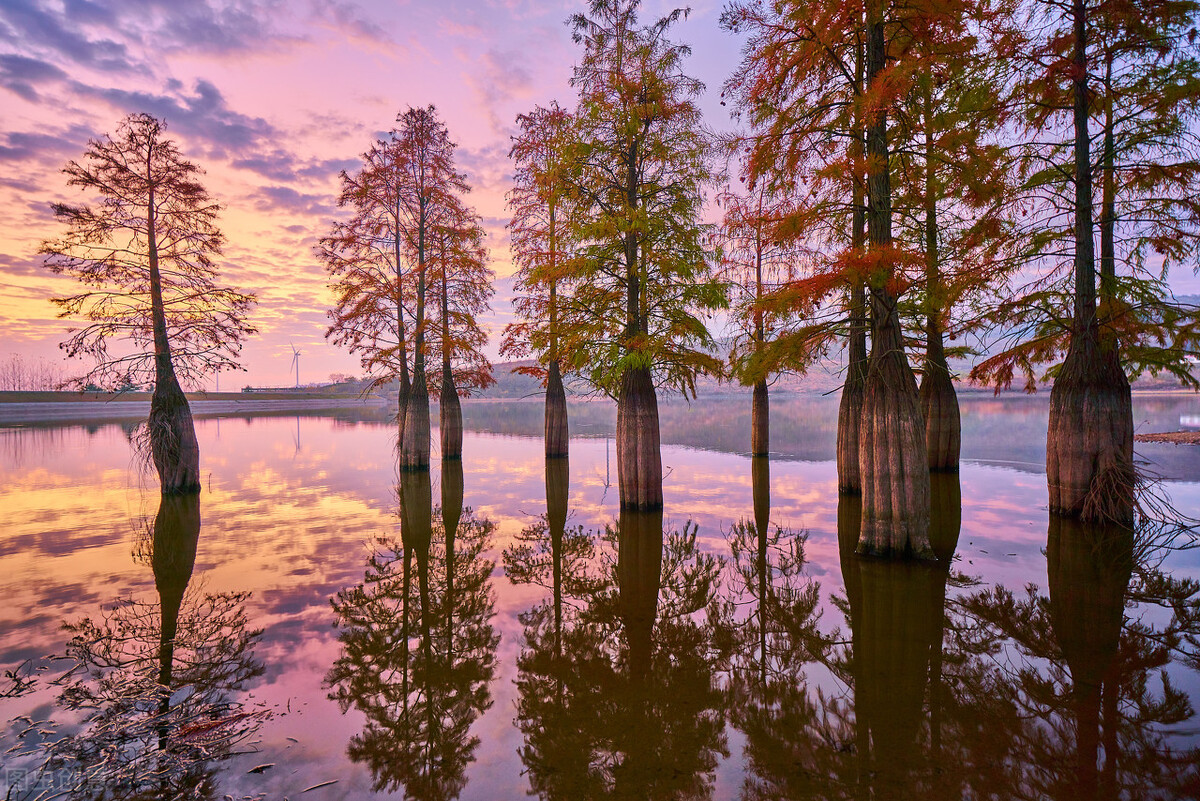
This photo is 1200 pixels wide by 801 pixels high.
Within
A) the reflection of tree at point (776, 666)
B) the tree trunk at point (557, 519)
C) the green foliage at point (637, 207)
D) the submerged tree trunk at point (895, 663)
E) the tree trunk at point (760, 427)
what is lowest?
the tree trunk at point (557, 519)

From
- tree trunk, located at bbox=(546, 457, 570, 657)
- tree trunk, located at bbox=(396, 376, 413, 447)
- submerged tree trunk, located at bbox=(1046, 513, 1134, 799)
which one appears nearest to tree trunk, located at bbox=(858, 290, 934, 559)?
submerged tree trunk, located at bbox=(1046, 513, 1134, 799)

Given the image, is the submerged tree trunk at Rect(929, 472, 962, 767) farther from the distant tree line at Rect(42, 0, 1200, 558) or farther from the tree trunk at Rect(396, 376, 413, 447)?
the tree trunk at Rect(396, 376, 413, 447)

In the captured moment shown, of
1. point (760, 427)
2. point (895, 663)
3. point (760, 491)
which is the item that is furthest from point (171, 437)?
point (760, 427)

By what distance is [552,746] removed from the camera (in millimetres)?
4543

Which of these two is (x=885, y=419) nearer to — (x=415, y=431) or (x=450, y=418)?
(x=415, y=431)

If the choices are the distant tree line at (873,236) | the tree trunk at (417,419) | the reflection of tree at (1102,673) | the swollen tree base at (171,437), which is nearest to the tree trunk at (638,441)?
the distant tree line at (873,236)

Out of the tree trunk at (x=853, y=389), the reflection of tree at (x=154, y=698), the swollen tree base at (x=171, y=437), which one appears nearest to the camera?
the reflection of tree at (x=154, y=698)

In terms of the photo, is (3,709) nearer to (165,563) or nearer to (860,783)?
(165,563)

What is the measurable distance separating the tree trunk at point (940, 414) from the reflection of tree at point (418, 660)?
15376mm

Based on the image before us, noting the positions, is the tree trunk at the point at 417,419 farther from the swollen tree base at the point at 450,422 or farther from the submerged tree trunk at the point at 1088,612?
the submerged tree trunk at the point at 1088,612

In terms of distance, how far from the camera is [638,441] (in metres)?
13.0

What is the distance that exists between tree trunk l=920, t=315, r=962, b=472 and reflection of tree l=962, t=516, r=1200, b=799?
28.0ft

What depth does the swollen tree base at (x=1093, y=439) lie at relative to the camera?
36.2ft

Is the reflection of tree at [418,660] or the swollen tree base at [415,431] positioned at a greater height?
the swollen tree base at [415,431]
